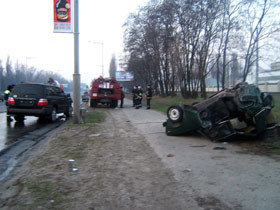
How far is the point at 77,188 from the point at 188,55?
82.0ft

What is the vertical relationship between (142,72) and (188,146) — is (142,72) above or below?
above

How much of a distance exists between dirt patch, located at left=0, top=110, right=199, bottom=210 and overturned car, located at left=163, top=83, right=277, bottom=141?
1.62 metres

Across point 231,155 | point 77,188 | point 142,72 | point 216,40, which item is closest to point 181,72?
point 216,40

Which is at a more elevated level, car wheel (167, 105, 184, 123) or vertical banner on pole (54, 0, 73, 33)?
vertical banner on pole (54, 0, 73, 33)

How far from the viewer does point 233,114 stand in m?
6.75

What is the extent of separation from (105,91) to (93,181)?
16.0 meters

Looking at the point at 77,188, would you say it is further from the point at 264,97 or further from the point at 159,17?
the point at 159,17

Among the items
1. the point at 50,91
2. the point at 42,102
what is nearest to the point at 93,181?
the point at 42,102

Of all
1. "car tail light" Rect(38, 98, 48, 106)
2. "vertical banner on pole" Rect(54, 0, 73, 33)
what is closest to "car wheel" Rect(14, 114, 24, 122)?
"car tail light" Rect(38, 98, 48, 106)

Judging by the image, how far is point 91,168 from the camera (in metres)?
4.73

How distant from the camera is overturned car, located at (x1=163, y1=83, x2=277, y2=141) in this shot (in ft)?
20.3

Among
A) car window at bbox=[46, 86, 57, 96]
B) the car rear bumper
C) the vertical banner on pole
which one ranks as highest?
the vertical banner on pole

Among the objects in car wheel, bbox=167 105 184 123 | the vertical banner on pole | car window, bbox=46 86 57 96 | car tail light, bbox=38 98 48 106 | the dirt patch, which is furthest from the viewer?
car window, bbox=46 86 57 96

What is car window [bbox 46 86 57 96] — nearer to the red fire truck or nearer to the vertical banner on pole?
the vertical banner on pole
